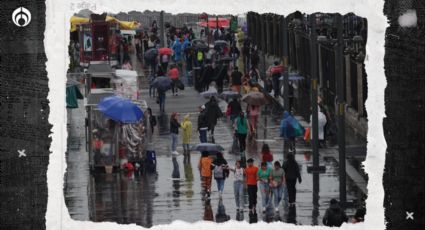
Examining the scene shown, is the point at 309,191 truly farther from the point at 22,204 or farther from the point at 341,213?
the point at 22,204

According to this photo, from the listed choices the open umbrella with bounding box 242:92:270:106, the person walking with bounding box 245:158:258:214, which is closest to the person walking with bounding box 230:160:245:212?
the person walking with bounding box 245:158:258:214

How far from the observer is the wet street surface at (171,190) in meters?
25.4

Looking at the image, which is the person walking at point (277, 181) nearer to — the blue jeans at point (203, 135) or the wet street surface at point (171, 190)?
the wet street surface at point (171, 190)

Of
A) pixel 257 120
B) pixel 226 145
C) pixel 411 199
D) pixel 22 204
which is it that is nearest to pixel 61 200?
pixel 22 204

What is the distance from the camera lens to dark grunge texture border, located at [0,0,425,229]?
15.0 meters

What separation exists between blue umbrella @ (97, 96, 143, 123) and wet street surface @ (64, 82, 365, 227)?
1.27m

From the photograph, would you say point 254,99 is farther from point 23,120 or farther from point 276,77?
point 23,120

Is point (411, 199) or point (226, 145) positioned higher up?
point (411, 199)

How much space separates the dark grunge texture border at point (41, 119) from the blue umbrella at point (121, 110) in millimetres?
14692

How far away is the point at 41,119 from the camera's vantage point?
1535 centimetres

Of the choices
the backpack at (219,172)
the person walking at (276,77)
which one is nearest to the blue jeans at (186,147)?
the backpack at (219,172)

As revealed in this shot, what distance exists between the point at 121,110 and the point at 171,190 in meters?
2.82

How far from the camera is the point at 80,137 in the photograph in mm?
35969

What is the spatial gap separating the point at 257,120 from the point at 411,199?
23227mm
